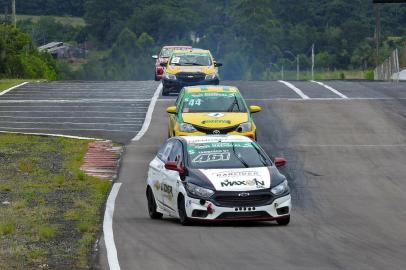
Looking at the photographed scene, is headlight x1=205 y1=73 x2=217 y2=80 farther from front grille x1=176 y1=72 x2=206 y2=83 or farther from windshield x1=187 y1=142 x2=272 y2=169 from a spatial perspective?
windshield x1=187 y1=142 x2=272 y2=169

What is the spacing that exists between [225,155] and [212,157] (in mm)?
206

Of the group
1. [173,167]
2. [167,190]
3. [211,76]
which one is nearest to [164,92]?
[211,76]

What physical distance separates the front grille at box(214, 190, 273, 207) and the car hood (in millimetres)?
105

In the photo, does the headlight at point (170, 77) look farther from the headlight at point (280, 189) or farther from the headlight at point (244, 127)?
the headlight at point (280, 189)

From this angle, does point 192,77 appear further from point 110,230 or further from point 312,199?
point 110,230

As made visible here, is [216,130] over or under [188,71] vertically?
over

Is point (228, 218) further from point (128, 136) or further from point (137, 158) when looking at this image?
point (128, 136)

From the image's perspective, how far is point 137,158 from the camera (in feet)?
95.3

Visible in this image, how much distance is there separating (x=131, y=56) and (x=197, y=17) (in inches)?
647

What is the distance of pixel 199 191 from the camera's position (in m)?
18.3

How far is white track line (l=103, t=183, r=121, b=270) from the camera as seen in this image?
14797 mm

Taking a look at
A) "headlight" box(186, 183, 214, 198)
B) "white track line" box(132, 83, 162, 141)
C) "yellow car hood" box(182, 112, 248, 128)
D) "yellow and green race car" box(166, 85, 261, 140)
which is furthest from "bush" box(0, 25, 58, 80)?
"headlight" box(186, 183, 214, 198)

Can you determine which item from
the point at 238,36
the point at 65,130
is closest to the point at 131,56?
the point at 238,36

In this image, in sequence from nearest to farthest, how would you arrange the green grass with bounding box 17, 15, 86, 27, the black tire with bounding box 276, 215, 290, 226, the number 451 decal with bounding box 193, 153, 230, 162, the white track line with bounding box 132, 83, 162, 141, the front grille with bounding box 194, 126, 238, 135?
the black tire with bounding box 276, 215, 290, 226 → the number 451 decal with bounding box 193, 153, 230, 162 → the front grille with bounding box 194, 126, 238, 135 → the white track line with bounding box 132, 83, 162, 141 → the green grass with bounding box 17, 15, 86, 27
